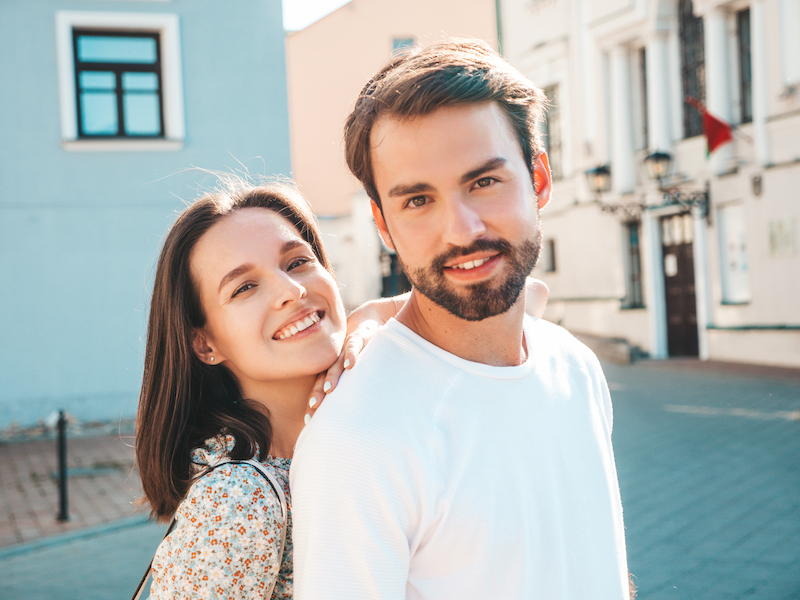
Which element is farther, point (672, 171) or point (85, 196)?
point (672, 171)

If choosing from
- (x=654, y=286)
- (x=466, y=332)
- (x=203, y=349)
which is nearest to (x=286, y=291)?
(x=203, y=349)

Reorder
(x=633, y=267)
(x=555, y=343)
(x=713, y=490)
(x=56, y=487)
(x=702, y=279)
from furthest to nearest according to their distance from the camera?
(x=633, y=267)
(x=702, y=279)
(x=56, y=487)
(x=713, y=490)
(x=555, y=343)

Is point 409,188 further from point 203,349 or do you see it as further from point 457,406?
point 203,349

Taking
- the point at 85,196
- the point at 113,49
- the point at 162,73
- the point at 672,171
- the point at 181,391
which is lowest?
the point at 181,391

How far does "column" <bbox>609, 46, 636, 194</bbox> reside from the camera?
17.8 meters

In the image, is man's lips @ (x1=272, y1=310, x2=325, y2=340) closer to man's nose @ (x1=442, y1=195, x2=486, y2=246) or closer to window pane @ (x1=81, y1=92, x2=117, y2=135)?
man's nose @ (x1=442, y1=195, x2=486, y2=246)

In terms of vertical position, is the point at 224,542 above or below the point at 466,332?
below

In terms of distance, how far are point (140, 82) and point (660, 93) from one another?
1055cm

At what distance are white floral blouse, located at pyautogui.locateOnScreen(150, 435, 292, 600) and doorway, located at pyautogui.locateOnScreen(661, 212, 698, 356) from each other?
624 inches

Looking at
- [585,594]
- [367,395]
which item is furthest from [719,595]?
[367,395]

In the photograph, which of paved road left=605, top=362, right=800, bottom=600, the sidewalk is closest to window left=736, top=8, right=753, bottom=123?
paved road left=605, top=362, right=800, bottom=600

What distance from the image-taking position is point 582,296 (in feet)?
63.5

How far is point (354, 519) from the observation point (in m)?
1.41

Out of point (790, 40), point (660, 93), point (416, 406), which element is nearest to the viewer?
point (416, 406)
